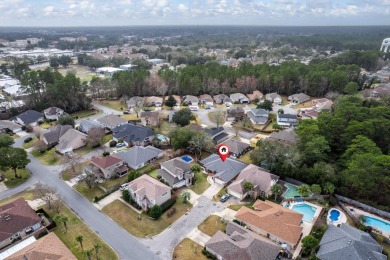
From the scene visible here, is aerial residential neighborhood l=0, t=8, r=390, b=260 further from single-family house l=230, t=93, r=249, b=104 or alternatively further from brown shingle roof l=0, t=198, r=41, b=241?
single-family house l=230, t=93, r=249, b=104

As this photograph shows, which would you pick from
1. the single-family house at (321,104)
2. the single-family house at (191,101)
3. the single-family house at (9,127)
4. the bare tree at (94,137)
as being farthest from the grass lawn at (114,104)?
the single-family house at (321,104)

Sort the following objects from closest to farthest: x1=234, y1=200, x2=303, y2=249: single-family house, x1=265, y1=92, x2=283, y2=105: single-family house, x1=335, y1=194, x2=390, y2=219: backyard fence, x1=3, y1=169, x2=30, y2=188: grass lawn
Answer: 1. x1=234, y1=200, x2=303, y2=249: single-family house
2. x1=335, y1=194, x2=390, y2=219: backyard fence
3. x1=3, y1=169, x2=30, y2=188: grass lawn
4. x1=265, y1=92, x2=283, y2=105: single-family house

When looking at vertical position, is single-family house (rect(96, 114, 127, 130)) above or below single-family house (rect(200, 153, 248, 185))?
above

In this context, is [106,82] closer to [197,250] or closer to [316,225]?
[197,250]

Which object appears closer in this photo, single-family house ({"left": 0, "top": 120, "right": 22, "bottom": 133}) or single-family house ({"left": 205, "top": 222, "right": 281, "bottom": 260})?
single-family house ({"left": 205, "top": 222, "right": 281, "bottom": 260})

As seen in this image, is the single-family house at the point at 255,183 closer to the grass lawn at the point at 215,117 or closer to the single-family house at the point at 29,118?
the grass lawn at the point at 215,117

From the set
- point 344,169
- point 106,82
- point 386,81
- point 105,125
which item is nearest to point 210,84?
point 106,82

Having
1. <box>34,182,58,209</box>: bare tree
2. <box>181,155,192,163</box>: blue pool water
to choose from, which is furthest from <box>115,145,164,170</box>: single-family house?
<box>34,182,58,209</box>: bare tree

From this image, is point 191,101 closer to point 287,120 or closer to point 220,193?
point 287,120
